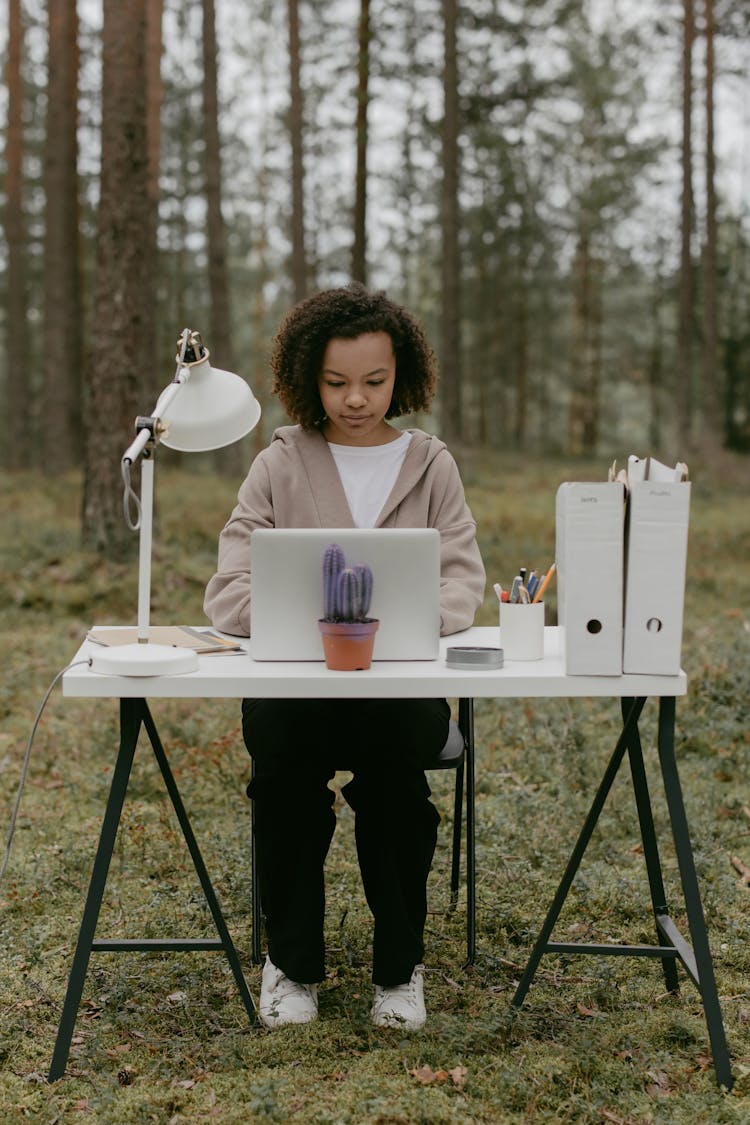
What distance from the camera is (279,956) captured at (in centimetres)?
294

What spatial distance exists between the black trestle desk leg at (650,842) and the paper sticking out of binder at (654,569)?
540mm

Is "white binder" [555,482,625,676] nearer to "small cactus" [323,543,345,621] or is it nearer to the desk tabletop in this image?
the desk tabletop

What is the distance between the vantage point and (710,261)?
17516mm

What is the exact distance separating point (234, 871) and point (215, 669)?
1.53 meters

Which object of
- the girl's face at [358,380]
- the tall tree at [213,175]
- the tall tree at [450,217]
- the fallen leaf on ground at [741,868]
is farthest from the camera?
the tall tree at [213,175]

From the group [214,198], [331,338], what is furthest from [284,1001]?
[214,198]

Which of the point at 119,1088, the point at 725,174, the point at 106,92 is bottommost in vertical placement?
the point at 119,1088

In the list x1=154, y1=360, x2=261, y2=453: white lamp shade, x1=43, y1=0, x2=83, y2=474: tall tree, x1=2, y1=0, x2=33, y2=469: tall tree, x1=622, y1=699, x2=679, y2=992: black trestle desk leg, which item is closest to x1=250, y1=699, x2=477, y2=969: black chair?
x1=622, y1=699, x2=679, y2=992: black trestle desk leg

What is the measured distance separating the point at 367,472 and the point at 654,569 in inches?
41.0

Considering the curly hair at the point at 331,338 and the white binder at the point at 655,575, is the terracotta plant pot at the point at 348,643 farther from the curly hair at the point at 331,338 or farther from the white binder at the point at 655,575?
the curly hair at the point at 331,338

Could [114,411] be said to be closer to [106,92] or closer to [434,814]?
[106,92]

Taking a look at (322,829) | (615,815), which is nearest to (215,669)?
(322,829)

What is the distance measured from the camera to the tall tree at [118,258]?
337 inches

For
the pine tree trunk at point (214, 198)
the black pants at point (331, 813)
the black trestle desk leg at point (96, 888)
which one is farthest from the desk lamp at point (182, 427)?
the pine tree trunk at point (214, 198)
